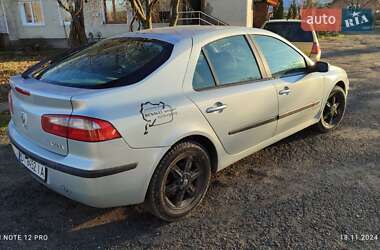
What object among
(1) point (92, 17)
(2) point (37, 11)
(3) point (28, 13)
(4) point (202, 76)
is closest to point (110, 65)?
(4) point (202, 76)

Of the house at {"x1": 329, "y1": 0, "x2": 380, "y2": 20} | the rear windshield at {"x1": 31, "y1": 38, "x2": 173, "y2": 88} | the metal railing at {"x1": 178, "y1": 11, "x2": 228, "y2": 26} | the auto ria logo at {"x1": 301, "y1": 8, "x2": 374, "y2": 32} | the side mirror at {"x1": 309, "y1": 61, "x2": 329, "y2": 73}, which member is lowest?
the auto ria logo at {"x1": 301, "y1": 8, "x2": 374, "y2": 32}

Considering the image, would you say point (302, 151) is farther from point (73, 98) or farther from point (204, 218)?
point (73, 98)

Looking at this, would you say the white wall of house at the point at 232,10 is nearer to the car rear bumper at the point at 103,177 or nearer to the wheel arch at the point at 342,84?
the wheel arch at the point at 342,84

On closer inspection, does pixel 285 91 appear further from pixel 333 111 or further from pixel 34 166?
pixel 34 166

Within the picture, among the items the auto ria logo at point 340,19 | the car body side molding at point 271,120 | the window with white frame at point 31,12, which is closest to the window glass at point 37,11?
the window with white frame at point 31,12

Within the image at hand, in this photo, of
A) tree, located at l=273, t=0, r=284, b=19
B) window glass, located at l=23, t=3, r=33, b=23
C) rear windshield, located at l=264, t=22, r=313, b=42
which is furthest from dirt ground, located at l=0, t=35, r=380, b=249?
tree, located at l=273, t=0, r=284, b=19

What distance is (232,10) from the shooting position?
16359mm

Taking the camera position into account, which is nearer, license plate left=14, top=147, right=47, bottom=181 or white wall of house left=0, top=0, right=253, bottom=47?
license plate left=14, top=147, right=47, bottom=181

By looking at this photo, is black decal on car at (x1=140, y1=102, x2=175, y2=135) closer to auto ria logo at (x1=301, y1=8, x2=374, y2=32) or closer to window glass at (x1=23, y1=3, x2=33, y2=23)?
window glass at (x1=23, y1=3, x2=33, y2=23)

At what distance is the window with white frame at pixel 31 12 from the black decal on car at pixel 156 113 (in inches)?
678

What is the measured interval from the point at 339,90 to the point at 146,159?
3384 mm

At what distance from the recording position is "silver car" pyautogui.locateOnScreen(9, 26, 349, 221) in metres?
2.54

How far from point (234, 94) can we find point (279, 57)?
3.32 ft

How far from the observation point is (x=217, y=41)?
3.37 metres
